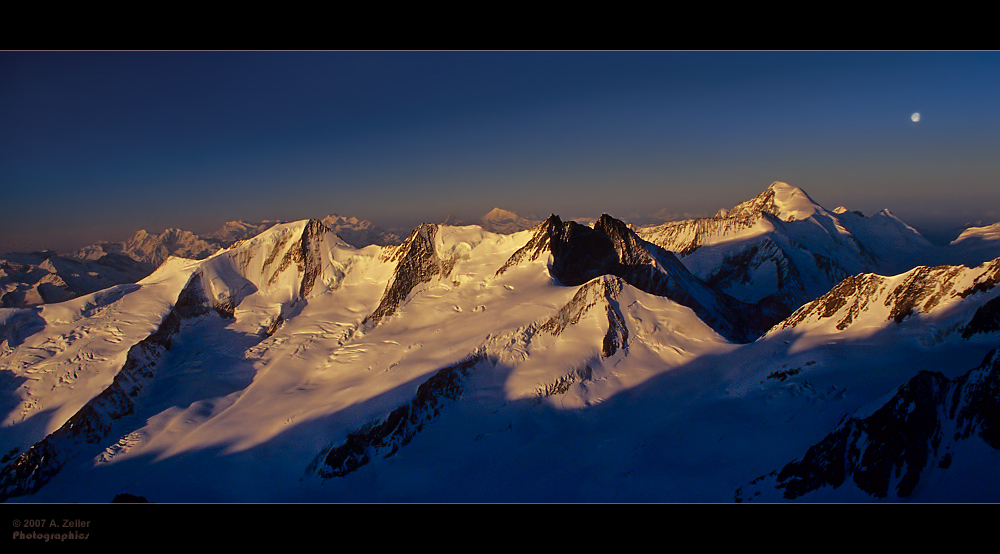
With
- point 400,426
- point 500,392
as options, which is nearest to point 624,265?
point 500,392

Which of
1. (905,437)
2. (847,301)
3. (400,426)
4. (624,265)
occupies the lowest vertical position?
(400,426)

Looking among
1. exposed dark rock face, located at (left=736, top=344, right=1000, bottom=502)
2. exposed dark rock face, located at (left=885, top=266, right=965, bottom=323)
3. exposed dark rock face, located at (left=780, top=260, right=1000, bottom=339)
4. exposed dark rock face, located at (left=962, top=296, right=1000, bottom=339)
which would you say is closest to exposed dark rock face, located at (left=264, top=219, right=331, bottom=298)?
exposed dark rock face, located at (left=736, top=344, right=1000, bottom=502)

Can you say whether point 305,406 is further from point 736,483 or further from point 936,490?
point 936,490

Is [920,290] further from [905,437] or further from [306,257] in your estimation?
[306,257]

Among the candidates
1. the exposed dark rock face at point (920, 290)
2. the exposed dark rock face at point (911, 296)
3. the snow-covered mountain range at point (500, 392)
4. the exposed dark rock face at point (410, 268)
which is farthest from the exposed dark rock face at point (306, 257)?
the exposed dark rock face at point (920, 290)

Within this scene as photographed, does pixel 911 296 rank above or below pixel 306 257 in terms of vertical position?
below

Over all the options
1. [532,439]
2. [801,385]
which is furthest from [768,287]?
[532,439]
